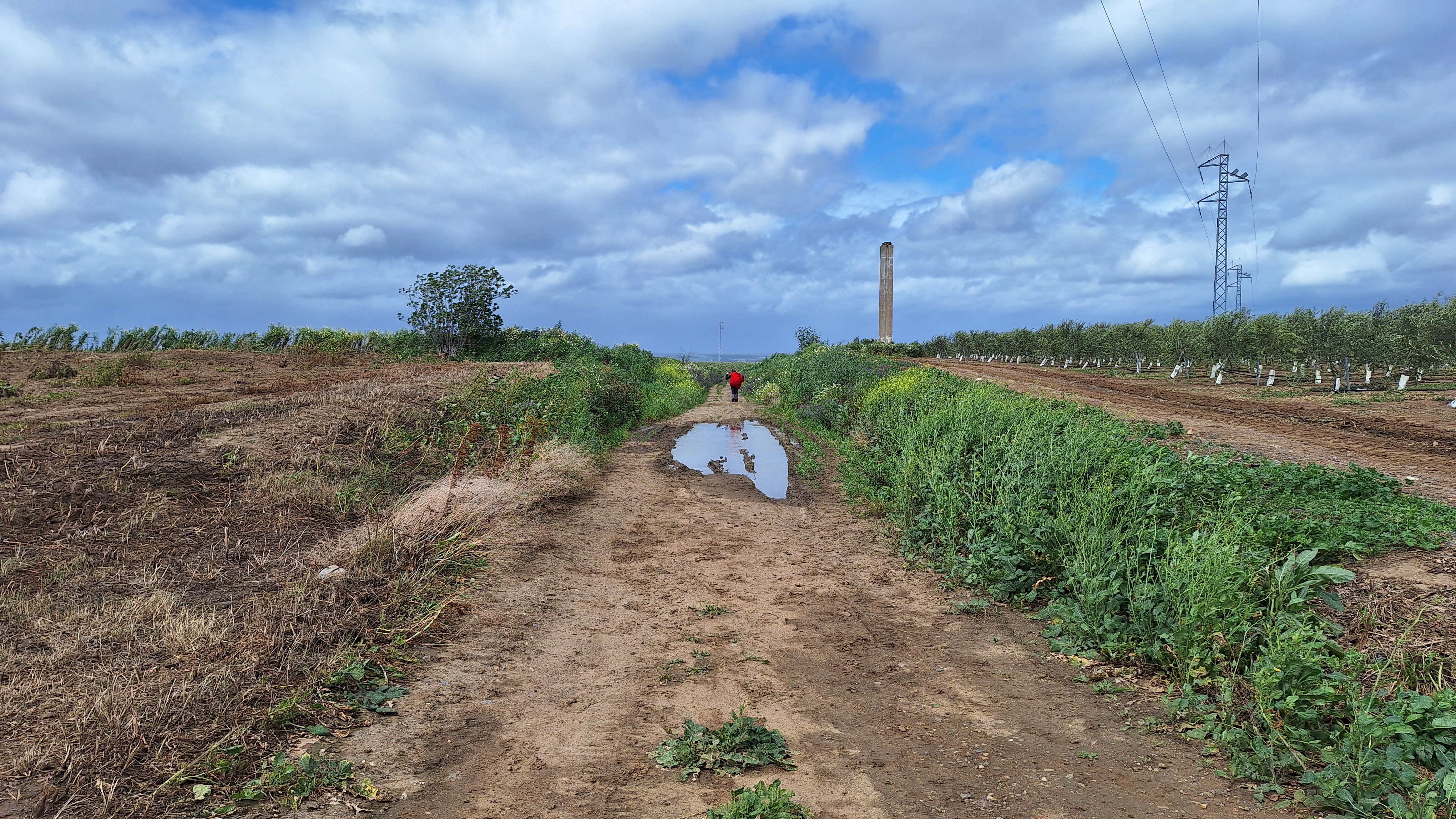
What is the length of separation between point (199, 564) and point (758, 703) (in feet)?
14.3

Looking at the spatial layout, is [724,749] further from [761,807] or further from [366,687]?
[366,687]

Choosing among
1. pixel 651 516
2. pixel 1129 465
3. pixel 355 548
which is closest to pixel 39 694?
pixel 355 548

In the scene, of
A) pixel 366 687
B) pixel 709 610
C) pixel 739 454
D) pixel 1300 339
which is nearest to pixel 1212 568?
pixel 709 610

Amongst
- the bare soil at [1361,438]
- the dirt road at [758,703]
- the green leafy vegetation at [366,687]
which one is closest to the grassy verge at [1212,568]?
the bare soil at [1361,438]

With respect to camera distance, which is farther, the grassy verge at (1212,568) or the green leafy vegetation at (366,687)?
the green leafy vegetation at (366,687)

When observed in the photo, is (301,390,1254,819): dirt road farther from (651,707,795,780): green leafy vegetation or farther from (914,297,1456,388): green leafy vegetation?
(914,297,1456,388): green leafy vegetation

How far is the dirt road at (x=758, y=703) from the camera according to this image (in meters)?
3.22

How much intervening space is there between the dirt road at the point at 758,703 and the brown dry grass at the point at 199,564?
1.83 ft

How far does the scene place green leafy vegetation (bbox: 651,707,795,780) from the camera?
3385 mm

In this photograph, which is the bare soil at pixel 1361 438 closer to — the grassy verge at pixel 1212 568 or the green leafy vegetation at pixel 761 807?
the grassy verge at pixel 1212 568

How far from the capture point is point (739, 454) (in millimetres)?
14250

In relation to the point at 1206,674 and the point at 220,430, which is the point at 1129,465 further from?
the point at 220,430

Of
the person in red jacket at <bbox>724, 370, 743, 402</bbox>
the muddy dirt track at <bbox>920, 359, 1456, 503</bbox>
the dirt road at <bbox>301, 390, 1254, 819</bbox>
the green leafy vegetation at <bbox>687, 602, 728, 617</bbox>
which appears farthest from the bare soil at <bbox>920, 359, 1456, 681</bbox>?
the person in red jacket at <bbox>724, 370, 743, 402</bbox>

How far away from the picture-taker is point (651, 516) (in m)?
8.79
